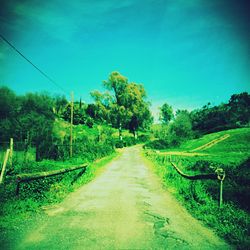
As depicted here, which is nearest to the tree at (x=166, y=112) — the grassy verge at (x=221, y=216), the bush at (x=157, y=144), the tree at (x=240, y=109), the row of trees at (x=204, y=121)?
the row of trees at (x=204, y=121)

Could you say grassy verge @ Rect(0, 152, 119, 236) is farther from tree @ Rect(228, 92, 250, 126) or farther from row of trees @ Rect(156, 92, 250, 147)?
tree @ Rect(228, 92, 250, 126)

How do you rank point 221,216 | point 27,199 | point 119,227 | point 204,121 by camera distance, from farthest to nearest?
point 204,121 < point 27,199 < point 221,216 < point 119,227

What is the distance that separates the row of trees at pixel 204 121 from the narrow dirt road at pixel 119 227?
49.4 metres

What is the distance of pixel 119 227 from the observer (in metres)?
4.68

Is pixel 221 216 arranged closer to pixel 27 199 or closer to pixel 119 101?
pixel 27 199

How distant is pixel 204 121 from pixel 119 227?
299 ft

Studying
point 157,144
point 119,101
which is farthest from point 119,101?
point 157,144

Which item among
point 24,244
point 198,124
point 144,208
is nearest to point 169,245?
point 144,208

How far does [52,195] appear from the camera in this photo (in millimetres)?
7348

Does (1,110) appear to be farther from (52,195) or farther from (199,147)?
(199,147)

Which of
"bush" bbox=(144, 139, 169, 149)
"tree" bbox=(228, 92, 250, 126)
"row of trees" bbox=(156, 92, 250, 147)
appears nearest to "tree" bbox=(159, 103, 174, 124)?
"row of trees" bbox=(156, 92, 250, 147)

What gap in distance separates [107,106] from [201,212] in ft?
136

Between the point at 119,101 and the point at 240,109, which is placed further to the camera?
the point at 240,109

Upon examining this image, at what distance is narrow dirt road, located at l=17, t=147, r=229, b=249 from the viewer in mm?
3885
